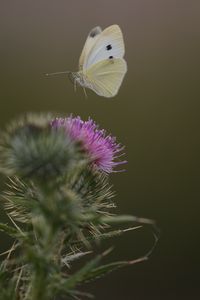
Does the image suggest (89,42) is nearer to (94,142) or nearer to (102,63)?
(102,63)

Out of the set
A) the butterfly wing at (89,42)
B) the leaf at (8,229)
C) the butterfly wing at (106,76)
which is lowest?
the leaf at (8,229)

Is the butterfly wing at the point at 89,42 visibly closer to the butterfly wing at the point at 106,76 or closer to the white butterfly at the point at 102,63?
the white butterfly at the point at 102,63

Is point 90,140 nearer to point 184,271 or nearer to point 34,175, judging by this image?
point 34,175

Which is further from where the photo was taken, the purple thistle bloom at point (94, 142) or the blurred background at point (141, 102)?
the blurred background at point (141, 102)

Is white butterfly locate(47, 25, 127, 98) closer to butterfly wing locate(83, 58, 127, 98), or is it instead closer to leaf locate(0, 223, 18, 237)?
butterfly wing locate(83, 58, 127, 98)

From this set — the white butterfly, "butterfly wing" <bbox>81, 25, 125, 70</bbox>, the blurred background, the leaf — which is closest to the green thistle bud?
the leaf

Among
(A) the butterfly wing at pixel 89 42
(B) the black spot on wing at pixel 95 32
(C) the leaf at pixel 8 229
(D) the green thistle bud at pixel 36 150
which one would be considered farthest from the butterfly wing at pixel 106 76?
(C) the leaf at pixel 8 229
